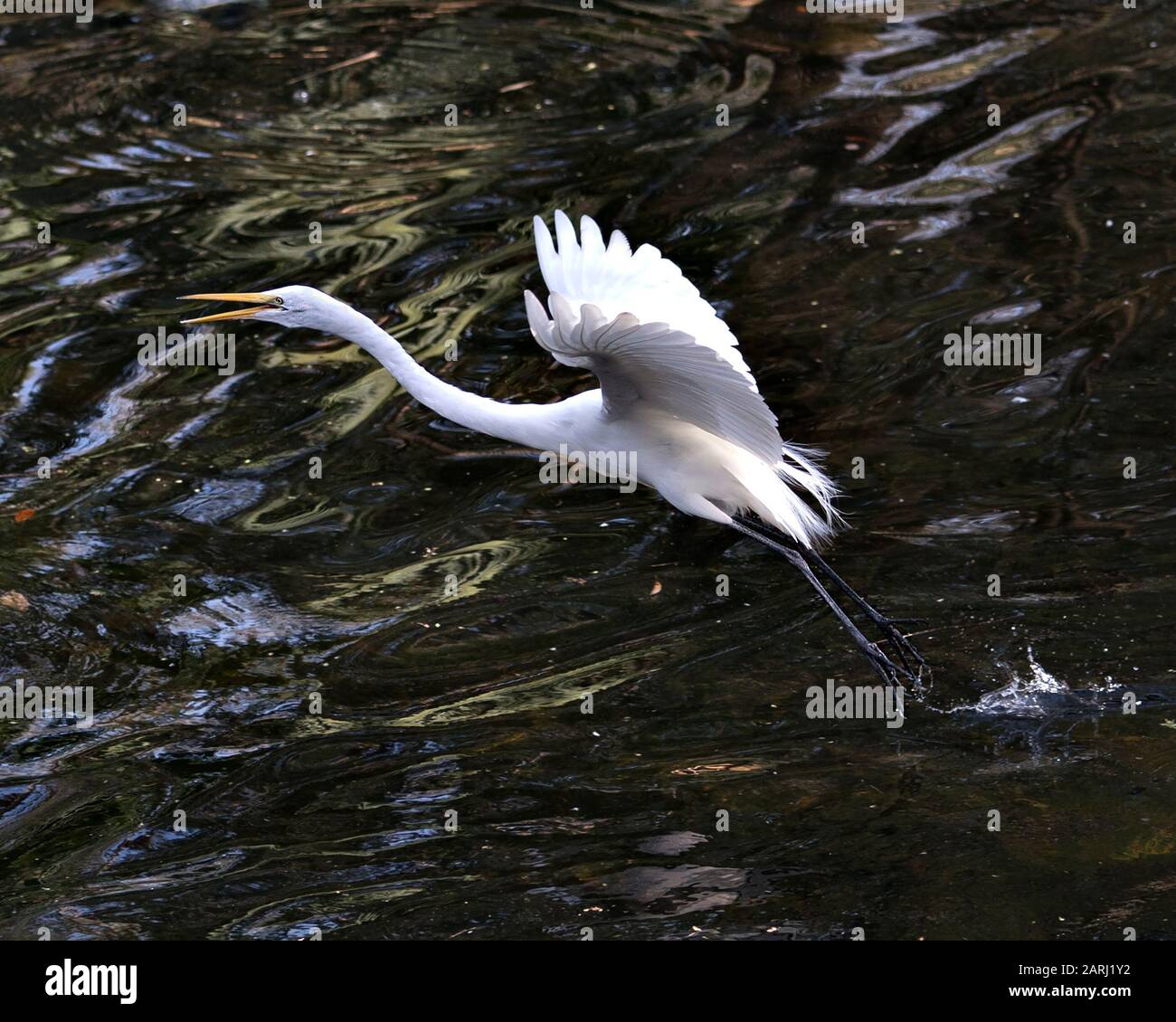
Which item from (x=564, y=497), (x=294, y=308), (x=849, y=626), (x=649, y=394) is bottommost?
(x=849, y=626)

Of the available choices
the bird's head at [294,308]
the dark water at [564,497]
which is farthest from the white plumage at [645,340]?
the dark water at [564,497]

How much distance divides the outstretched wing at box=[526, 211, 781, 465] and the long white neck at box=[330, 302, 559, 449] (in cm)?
61

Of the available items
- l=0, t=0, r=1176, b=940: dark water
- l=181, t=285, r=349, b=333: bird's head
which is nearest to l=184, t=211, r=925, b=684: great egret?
l=181, t=285, r=349, b=333: bird's head

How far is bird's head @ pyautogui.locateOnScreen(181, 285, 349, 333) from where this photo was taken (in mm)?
5664

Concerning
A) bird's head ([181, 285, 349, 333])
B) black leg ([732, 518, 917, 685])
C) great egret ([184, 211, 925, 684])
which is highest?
bird's head ([181, 285, 349, 333])

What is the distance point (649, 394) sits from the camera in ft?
18.0

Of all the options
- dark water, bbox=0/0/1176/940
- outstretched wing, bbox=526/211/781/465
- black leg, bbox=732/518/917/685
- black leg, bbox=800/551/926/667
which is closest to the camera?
outstretched wing, bbox=526/211/781/465

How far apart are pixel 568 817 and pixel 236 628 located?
81.2 inches

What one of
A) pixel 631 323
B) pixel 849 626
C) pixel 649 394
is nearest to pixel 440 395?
pixel 649 394

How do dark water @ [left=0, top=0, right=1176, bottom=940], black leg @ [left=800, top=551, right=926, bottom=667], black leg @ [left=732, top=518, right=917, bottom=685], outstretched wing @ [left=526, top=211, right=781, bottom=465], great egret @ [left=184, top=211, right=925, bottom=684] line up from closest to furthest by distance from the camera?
outstretched wing @ [left=526, top=211, right=781, bottom=465], great egret @ [left=184, top=211, right=925, bottom=684], dark water @ [left=0, top=0, right=1176, bottom=940], black leg @ [left=732, top=518, right=917, bottom=685], black leg @ [left=800, top=551, right=926, bottom=667]

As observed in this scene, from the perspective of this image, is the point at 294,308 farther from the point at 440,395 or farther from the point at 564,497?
the point at 564,497

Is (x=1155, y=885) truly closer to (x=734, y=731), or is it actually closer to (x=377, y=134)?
(x=734, y=731)

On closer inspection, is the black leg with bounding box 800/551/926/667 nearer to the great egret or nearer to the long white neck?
the great egret

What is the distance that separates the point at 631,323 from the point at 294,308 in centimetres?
162
